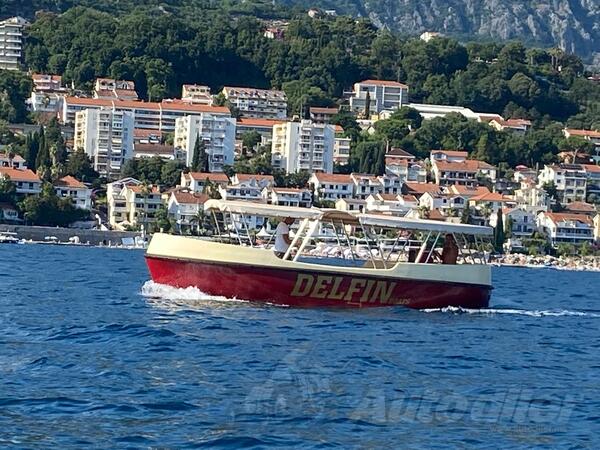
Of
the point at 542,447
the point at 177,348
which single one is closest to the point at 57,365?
the point at 177,348

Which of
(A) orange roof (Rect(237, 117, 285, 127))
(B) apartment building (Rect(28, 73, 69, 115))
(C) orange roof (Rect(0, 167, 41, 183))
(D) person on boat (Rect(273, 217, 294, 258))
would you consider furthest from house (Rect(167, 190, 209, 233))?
(D) person on boat (Rect(273, 217, 294, 258))

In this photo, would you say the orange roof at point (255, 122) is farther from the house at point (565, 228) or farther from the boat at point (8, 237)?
the boat at point (8, 237)

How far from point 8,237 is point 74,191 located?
14.9 meters

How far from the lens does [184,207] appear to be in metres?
105

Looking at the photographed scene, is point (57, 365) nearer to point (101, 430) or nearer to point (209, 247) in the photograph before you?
point (101, 430)

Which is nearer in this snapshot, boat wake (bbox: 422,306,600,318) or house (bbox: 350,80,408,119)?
boat wake (bbox: 422,306,600,318)

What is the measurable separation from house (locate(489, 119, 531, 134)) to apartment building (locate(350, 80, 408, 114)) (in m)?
12.7

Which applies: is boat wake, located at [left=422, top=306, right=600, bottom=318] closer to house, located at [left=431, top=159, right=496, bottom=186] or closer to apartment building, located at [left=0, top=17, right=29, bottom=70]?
house, located at [left=431, top=159, right=496, bottom=186]

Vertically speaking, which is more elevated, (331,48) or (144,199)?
(331,48)

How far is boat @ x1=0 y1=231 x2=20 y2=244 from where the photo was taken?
91.0 m

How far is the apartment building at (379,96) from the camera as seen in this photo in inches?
6457

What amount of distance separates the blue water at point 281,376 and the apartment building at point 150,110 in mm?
104997

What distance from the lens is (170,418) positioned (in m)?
18.7

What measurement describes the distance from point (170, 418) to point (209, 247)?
525 inches
